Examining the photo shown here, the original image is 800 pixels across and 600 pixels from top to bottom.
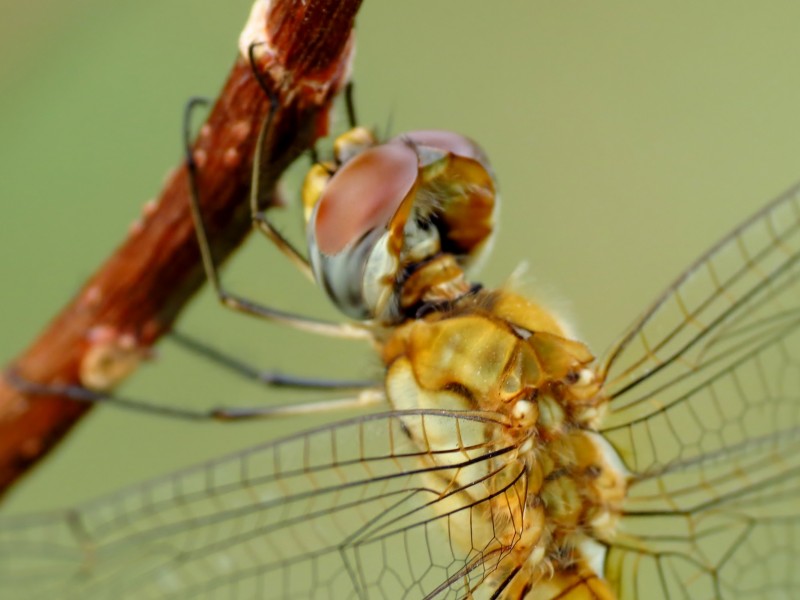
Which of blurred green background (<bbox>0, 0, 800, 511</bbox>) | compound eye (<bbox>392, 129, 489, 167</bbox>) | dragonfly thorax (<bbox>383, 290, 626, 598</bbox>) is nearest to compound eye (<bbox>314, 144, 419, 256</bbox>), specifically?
compound eye (<bbox>392, 129, 489, 167</bbox>)

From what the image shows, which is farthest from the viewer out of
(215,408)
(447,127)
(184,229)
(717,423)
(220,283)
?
(447,127)

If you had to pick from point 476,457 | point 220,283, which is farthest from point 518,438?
point 220,283

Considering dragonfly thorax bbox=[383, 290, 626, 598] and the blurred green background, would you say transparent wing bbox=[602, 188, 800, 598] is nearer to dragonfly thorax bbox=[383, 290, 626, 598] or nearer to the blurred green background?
dragonfly thorax bbox=[383, 290, 626, 598]

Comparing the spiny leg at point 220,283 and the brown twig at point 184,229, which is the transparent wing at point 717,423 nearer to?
the spiny leg at point 220,283

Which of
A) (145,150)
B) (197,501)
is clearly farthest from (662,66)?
(197,501)

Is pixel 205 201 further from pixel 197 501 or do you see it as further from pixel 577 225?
pixel 577 225

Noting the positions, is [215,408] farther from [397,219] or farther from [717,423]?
[717,423]
